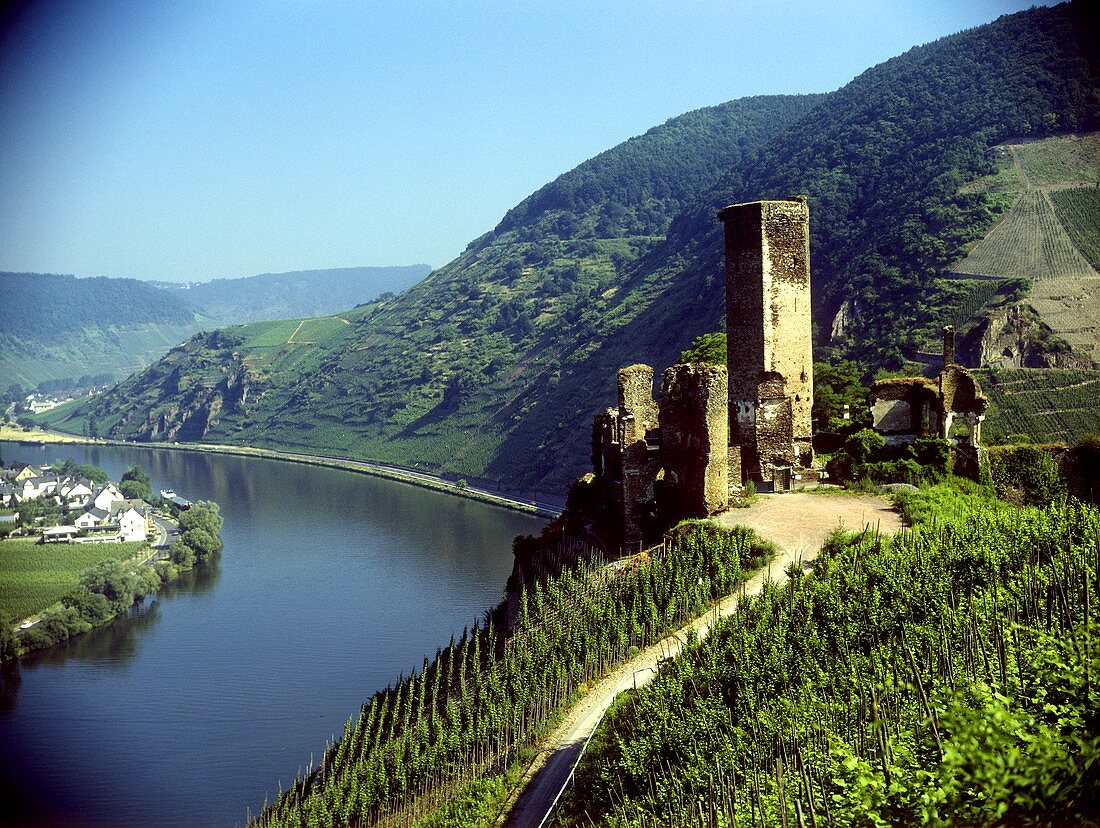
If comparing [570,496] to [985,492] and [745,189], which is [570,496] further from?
[745,189]

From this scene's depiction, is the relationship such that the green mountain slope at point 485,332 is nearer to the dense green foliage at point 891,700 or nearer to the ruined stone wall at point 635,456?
the ruined stone wall at point 635,456

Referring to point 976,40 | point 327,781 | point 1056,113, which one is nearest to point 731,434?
point 327,781

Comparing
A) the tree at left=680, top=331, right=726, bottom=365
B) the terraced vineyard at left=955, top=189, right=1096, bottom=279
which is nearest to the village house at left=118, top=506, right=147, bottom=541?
the tree at left=680, top=331, right=726, bottom=365

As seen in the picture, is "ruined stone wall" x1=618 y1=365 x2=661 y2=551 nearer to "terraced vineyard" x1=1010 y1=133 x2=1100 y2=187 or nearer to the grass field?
the grass field

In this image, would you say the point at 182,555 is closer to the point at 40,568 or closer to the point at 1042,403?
the point at 40,568

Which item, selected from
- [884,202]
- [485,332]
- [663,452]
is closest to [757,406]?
[663,452]

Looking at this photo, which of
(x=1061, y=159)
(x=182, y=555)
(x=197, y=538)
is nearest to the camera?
(x=182, y=555)

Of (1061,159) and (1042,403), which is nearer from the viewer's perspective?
(1042,403)
